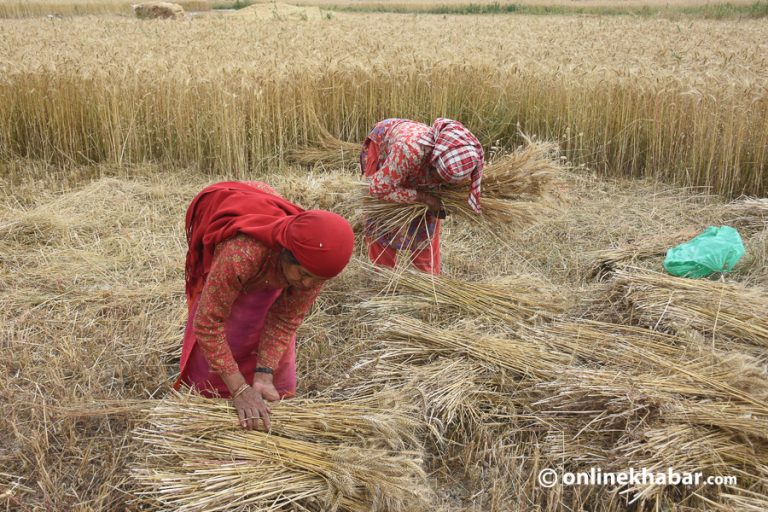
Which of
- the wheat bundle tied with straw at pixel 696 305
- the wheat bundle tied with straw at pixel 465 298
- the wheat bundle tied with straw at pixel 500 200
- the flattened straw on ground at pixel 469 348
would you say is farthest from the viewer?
the wheat bundle tied with straw at pixel 500 200

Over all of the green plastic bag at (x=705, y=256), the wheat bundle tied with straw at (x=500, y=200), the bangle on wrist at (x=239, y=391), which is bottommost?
the green plastic bag at (x=705, y=256)

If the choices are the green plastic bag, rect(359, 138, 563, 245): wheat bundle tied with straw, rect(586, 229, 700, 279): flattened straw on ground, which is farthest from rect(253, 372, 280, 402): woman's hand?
the green plastic bag

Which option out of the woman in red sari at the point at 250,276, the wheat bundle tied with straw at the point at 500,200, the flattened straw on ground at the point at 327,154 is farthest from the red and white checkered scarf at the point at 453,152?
the flattened straw on ground at the point at 327,154

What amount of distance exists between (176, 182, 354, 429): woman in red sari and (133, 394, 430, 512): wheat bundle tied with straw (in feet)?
0.29

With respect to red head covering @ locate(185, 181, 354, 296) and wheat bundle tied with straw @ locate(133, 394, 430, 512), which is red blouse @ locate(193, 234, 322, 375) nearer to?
red head covering @ locate(185, 181, 354, 296)

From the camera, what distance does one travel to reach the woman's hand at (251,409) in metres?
1.88

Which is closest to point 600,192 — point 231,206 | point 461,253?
point 461,253

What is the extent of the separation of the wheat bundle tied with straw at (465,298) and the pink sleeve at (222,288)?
1.10m

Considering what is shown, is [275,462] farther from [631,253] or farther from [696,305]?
[631,253]

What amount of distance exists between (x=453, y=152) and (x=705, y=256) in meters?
1.51

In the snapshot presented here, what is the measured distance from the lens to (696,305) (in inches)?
107

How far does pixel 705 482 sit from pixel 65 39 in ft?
27.0

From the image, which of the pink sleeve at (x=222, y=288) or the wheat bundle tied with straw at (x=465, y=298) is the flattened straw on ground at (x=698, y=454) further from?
the pink sleeve at (x=222, y=288)

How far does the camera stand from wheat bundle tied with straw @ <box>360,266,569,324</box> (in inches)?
113
